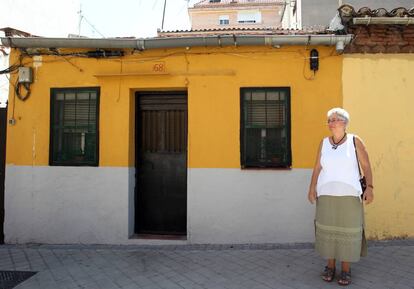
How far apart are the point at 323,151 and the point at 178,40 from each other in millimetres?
2874

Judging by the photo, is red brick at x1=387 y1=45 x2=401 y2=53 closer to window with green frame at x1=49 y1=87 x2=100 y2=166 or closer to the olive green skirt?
the olive green skirt

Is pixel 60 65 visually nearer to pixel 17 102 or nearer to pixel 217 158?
pixel 17 102

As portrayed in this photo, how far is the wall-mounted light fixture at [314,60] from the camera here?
5.99 m

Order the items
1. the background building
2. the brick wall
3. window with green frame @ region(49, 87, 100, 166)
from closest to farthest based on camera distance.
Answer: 1. the brick wall
2. window with green frame @ region(49, 87, 100, 166)
3. the background building

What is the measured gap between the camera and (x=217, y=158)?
6.12 meters

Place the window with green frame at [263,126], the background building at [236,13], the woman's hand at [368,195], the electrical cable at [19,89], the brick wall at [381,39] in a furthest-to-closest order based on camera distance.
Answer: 1. the background building at [236,13]
2. the electrical cable at [19,89]
3. the window with green frame at [263,126]
4. the brick wall at [381,39]
5. the woman's hand at [368,195]

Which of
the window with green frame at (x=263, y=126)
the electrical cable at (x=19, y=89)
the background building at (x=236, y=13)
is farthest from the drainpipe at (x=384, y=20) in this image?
the background building at (x=236, y=13)

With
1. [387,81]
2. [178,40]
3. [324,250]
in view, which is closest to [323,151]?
[324,250]

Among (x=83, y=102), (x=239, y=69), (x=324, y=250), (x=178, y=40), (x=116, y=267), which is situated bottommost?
(x=116, y=267)

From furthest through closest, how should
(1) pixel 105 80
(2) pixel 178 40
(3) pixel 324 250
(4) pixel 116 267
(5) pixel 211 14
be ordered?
(5) pixel 211 14
(1) pixel 105 80
(2) pixel 178 40
(4) pixel 116 267
(3) pixel 324 250

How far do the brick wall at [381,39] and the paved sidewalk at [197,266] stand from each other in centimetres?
304

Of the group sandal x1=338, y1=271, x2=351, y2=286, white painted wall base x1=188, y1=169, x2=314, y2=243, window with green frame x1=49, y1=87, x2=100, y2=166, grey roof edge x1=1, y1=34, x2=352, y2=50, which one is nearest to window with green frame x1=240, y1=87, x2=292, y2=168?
white painted wall base x1=188, y1=169, x2=314, y2=243

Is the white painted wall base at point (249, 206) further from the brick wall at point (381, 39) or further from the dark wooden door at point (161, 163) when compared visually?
the brick wall at point (381, 39)

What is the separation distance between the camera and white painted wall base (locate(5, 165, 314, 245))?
236 inches
